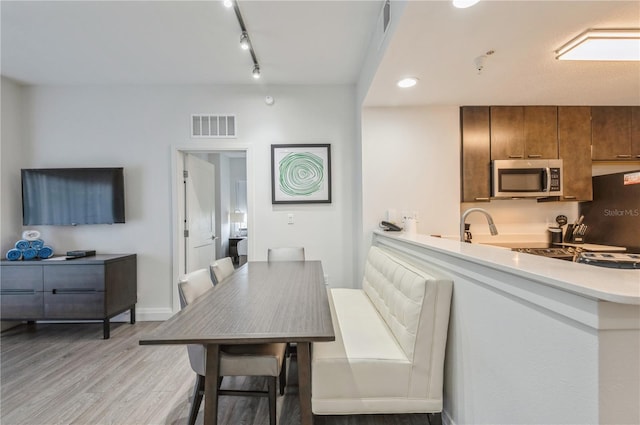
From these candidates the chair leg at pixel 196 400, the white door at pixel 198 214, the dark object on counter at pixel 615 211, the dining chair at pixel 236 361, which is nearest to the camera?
the dining chair at pixel 236 361

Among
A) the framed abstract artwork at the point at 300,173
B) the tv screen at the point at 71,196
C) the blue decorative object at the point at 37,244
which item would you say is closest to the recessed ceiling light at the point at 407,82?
the framed abstract artwork at the point at 300,173

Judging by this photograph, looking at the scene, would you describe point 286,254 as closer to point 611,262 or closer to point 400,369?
point 400,369

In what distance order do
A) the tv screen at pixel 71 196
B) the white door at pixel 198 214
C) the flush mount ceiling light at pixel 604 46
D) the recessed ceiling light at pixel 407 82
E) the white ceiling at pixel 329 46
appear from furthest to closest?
the white door at pixel 198 214, the tv screen at pixel 71 196, the recessed ceiling light at pixel 407 82, the flush mount ceiling light at pixel 604 46, the white ceiling at pixel 329 46

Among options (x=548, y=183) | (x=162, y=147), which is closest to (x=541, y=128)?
(x=548, y=183)

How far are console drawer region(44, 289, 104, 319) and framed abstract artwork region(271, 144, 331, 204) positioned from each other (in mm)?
2123

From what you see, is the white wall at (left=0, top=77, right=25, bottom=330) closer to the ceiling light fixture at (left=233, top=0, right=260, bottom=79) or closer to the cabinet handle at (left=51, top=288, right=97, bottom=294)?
the cabinet handle at (left=51, top=288, right=97, bottom=294)

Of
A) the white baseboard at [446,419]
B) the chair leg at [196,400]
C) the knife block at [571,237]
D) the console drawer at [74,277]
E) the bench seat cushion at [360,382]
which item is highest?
the knife block at [571,237]

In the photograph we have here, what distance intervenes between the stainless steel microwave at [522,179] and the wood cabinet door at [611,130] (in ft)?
1.94

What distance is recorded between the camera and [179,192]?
3.53 meters

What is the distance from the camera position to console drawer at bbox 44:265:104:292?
2.97 meters

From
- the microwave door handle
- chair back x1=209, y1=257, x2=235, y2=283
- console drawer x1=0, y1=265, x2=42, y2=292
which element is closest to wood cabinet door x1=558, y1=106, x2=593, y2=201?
the microwave door handle

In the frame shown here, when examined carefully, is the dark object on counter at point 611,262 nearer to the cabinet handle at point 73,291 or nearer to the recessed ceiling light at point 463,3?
the recessed ceiling light at point 463,3

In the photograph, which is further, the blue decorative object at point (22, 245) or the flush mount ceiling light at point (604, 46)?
the blue decorative object at point (22, 245)

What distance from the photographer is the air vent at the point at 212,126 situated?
139 inches
